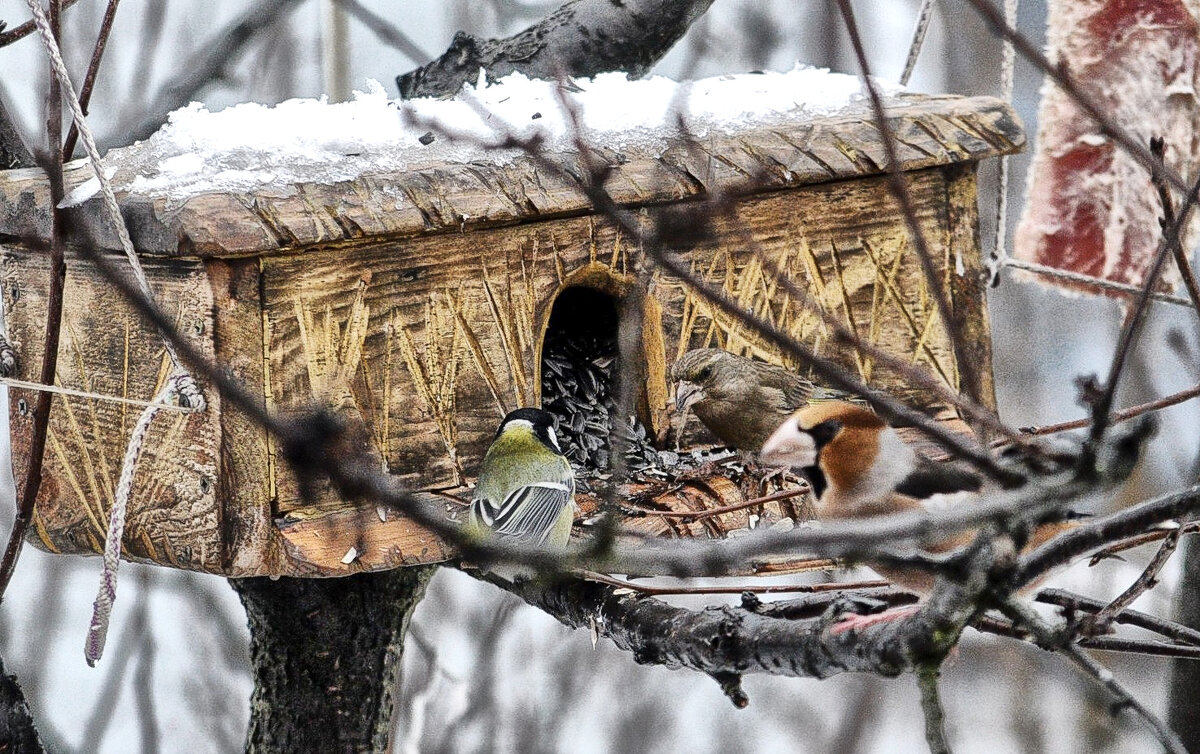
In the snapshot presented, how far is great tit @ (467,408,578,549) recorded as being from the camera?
252 cm

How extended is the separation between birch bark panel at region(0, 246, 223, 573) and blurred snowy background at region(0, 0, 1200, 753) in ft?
6.76

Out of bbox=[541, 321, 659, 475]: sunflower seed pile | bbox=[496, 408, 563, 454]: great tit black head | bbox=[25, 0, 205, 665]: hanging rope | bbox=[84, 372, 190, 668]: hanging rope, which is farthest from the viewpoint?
bbox=[541, 321, 659, 475]: sunflower seed pile

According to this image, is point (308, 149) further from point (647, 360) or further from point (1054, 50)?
point (1054, 50)

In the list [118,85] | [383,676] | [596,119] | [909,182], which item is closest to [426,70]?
[596,119]

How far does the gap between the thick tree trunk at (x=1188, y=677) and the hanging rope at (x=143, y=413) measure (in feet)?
8.96

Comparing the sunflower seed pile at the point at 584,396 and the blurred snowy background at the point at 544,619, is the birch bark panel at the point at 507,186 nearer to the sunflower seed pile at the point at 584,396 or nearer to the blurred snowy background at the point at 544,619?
the sunflower seed pile at the point at 584,396

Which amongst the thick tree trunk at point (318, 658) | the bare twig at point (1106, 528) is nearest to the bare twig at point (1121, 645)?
the bare twig at point (1106, 528)

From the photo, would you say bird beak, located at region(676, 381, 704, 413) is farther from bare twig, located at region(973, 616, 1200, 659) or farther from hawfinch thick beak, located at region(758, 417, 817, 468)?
bare twig, located at region(973, 616, 1200, 659)

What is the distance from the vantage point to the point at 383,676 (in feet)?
10.1

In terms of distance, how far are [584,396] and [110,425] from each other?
1.18 meters

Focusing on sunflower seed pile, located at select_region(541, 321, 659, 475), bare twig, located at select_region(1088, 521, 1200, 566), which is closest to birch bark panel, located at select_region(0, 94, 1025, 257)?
sunflower seed pile, located at select_region(541, 321, 659, 475)

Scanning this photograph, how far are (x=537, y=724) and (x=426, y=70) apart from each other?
3.53m

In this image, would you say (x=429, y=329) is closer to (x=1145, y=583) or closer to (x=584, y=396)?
(x=584, y=396)

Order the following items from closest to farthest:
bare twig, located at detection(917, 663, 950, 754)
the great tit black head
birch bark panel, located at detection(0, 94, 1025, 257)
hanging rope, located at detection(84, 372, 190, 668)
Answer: bare twig, located at detection(917, 663, 950, 754), hanging rope, located at detection(84, 372, 190, 668), birch bark panel, located at detection(0, 94, 1025, 257), the great tit black head
